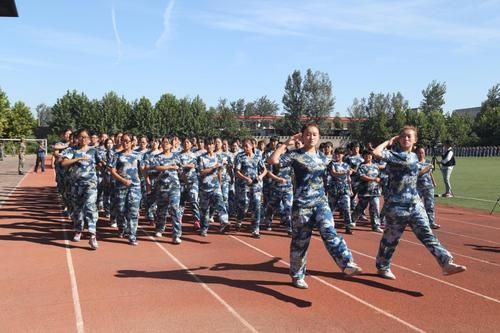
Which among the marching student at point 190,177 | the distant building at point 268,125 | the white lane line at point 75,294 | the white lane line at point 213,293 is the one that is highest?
the distant building at point 268,125

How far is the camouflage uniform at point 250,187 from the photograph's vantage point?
889 cm

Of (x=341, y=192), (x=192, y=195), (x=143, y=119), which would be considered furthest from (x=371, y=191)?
(x=143, y=119)

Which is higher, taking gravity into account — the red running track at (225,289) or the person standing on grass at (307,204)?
the person standing on grass at (307,204)

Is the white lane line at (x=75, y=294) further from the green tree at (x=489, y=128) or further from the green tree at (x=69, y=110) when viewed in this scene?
the green tree at (x=489, y=128)

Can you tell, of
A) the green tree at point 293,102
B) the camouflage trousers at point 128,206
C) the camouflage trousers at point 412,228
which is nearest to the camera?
the camouflage trousers at point 412,228

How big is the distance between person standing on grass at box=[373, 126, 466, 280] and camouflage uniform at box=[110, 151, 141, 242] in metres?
4.29

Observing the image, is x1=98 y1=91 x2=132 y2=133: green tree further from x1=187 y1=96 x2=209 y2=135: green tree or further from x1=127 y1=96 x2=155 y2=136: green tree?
x1=187 y1=96 x2=209 y2=135: green tree

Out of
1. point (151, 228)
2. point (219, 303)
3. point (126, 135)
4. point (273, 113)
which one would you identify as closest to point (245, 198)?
point (151, 228)

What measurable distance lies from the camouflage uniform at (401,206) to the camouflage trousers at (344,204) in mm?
3574

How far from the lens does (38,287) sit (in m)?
5.45

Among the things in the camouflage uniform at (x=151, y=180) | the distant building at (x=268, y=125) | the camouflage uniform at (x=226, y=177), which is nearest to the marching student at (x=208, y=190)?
the camouflage uniform at (x=151, y=180)

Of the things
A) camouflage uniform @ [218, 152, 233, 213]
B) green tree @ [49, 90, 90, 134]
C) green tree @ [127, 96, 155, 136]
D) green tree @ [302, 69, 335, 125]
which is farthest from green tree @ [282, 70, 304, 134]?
camouflage uniform @ [218, 152, 233, 213]

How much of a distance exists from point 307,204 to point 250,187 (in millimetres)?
3823

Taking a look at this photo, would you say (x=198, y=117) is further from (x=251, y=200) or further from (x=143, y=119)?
(x=251, y=200)
